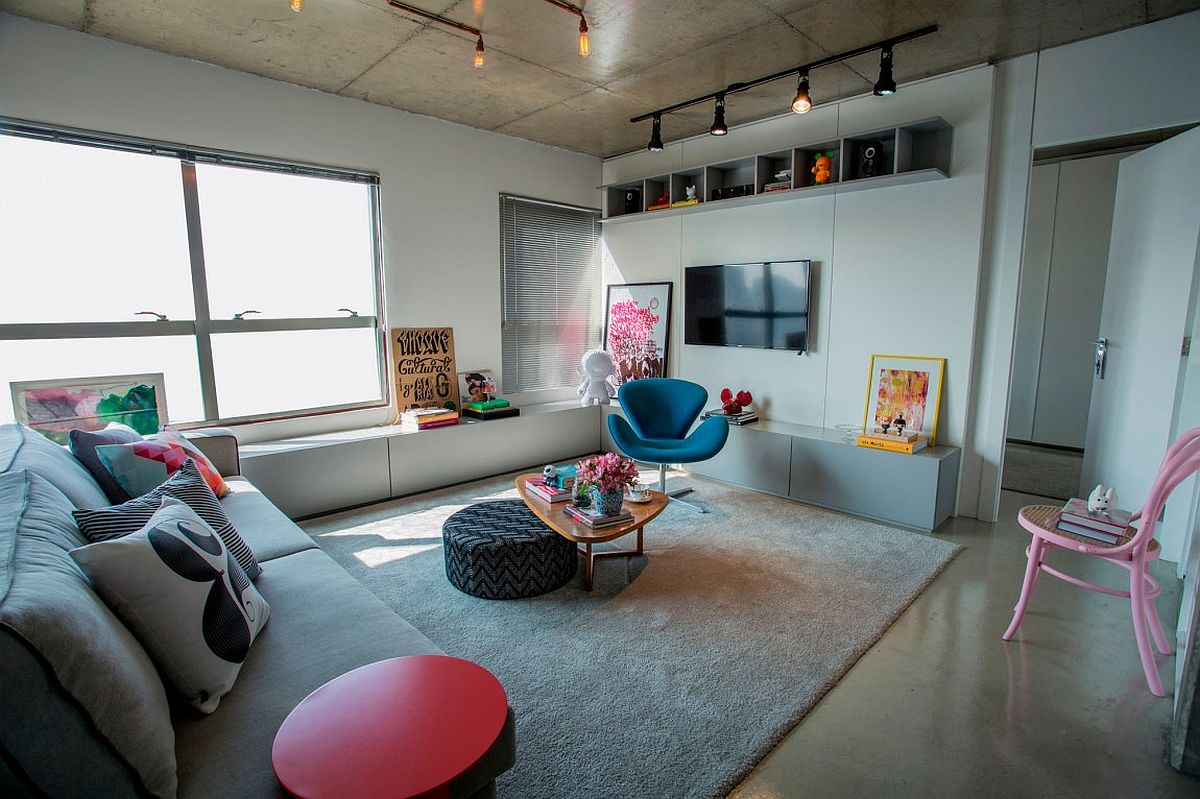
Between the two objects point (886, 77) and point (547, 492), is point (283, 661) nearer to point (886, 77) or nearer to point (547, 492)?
point (547, 492)

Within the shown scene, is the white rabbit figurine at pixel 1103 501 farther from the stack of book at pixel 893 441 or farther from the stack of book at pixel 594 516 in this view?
the stack of book at pixel 594 516

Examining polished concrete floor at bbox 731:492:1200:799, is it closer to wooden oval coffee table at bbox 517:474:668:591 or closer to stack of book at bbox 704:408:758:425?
wooden oval coffee table at bbox 517:474:668:591

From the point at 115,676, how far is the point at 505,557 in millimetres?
1787

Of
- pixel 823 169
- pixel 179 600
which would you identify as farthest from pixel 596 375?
pixel 179 600

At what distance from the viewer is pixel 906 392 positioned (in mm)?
4039

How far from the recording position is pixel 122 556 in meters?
1.41

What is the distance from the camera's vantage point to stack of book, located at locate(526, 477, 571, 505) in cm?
315

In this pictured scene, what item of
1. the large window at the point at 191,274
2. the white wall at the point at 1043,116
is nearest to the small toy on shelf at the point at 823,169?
the white wall at the point at 1043,116

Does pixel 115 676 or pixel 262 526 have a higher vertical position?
pixel 115 676

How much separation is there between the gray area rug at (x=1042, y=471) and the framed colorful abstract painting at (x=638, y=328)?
9.23 ft

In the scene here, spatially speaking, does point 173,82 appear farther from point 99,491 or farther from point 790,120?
point 790,120

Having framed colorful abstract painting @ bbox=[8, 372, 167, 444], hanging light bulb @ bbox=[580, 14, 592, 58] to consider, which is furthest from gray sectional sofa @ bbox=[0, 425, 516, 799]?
hanging light bulb @ bbox=[580, 14, 592, 58]

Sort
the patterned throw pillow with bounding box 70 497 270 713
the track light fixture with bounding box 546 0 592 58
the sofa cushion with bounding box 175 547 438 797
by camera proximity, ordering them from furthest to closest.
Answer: the track light fixture with bounding box 546 0 592 58 < the patterned throw pillow with bounding box 70 497 270 713 < the sofa cushion with bounding box 175 547 438 797

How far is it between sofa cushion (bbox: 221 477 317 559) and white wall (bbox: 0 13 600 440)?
43.1 inches
